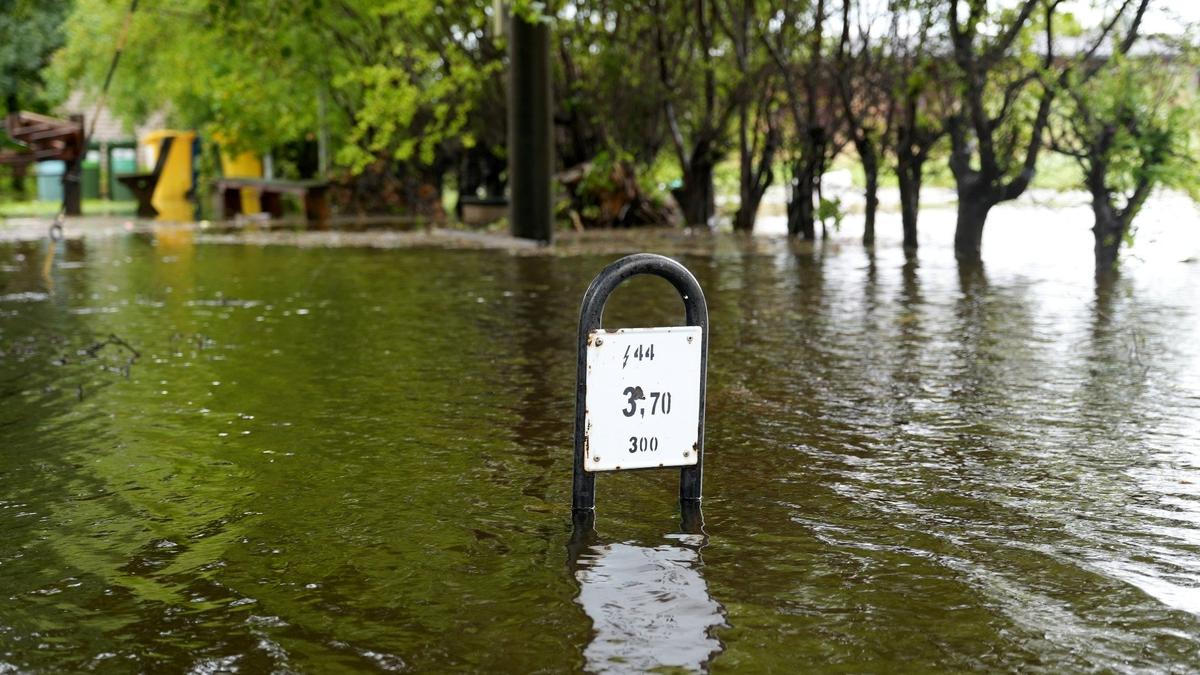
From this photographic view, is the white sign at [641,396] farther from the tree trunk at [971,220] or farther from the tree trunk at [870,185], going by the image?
the tree trunk at [870,185]

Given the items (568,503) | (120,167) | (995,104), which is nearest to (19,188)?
(120,167)

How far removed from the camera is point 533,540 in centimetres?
486

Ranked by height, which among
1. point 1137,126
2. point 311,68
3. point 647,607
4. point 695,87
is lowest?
point 647,607

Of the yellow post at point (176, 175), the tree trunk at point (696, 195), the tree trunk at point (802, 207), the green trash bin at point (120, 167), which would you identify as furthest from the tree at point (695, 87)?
the green trash bin at point (120, 167)

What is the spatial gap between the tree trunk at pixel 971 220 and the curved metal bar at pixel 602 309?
11677 millimetres

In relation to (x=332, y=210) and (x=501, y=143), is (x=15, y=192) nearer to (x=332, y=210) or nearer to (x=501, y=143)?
(x=332, y=210)

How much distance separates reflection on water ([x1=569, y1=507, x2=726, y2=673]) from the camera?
378 cm

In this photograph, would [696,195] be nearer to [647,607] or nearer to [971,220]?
[971,220]

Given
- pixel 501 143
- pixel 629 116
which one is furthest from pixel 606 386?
pixel 501 143

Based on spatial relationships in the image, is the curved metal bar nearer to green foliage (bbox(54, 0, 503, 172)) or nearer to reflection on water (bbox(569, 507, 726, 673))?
reflection on water (bbox(569, 507, 726, 673))

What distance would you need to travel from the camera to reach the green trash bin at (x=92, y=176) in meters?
46.5

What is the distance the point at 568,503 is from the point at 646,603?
3.97ft

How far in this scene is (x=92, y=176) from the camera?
46938 mm

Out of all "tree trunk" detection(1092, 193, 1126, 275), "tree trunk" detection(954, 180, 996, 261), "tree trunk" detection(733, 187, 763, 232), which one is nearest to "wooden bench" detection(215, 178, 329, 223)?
"tree trunk" detection(733, 187, 763, 232)
